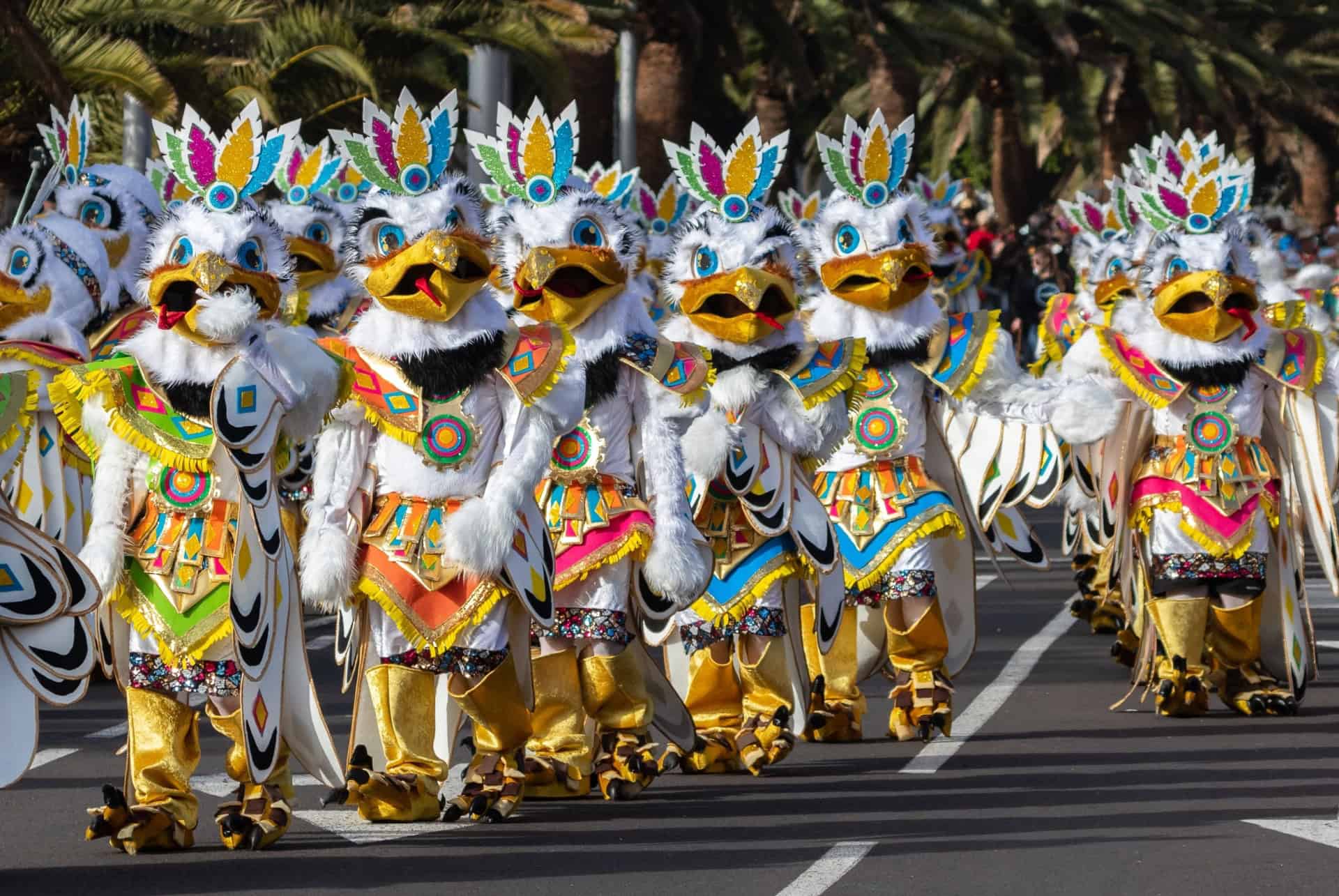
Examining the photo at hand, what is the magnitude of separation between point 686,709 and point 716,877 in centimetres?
207

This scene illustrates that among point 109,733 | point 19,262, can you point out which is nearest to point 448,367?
point 109,733

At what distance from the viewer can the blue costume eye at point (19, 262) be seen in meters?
11.2

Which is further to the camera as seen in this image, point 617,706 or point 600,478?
point 600,478

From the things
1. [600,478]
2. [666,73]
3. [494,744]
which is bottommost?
[494,744]

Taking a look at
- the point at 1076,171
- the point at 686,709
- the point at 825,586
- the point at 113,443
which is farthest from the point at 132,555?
the point at 1076,171

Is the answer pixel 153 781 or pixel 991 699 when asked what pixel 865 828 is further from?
pixel 991 699

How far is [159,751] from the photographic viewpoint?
25.1 feet

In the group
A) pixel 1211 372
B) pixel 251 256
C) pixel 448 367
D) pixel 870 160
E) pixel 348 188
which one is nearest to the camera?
pixel 251 256

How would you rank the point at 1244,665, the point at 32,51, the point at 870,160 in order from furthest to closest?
the point at 32,51
the point at 1244,665
the point at 870,160

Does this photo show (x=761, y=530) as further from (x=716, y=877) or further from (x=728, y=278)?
(x=716, y=877)

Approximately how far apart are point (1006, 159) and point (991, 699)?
2578 cm

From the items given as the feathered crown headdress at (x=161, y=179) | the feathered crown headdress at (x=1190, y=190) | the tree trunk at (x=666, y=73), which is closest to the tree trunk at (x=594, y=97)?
the tree trunk at (x=666, y=73)

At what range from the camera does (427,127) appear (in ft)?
28.4

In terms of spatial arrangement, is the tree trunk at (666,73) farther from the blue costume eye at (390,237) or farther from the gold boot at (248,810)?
the gold boot at (248,810)
